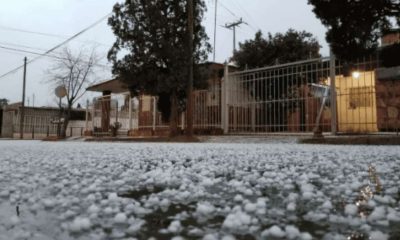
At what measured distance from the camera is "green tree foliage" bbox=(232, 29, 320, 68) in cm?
1169

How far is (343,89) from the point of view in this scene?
820cm

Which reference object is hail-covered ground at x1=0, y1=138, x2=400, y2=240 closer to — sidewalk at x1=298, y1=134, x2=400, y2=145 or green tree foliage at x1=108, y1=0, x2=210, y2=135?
sidewalk at x1=298, y1=134, x2=400, y2=145

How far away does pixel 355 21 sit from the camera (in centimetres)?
578

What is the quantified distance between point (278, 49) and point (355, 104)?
4.74 metres

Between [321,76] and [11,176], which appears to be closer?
[11,176]

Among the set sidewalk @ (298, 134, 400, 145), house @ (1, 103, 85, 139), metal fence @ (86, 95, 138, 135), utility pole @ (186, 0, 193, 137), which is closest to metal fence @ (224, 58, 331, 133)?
utility pole @ (186, 0, 193, 137)

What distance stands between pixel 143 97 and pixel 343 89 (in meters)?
6.74

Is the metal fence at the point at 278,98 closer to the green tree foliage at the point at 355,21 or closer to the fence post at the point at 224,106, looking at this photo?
the fence post at the point at 224,106

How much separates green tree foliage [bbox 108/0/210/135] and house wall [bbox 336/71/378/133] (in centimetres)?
394

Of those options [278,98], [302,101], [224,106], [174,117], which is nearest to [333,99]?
[302,101]

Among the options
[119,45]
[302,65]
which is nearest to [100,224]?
[302,65]

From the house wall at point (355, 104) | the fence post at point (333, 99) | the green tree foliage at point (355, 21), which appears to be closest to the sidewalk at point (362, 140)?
the fence post at point (333, 99)

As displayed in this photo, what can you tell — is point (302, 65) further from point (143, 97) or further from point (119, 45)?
point (143, 97)

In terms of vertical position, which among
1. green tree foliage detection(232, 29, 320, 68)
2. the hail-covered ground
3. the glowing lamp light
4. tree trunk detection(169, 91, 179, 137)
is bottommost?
the hail-covered ground
